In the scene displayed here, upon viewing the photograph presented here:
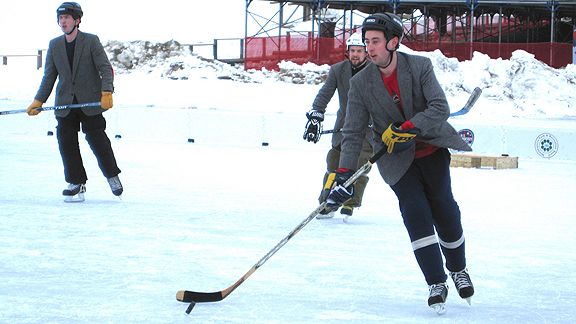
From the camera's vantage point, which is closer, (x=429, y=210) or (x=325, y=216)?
(x=429, y=210)

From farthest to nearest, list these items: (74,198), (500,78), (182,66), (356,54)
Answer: (182,66) < (500,78) < (74,198) < (356,54)

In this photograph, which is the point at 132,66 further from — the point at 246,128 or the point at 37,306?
the point at 37,306

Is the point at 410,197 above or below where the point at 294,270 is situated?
above

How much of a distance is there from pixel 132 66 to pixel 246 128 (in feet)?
52.2

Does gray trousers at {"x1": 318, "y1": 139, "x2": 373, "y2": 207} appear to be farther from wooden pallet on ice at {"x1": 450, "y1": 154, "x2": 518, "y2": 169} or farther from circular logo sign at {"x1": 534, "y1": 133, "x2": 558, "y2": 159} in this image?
circular logo sign at {"x1": 534, "y1": 133, "x2": 558, "y2": 159}

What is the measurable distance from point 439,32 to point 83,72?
988 inches

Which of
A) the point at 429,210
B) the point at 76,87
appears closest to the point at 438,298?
the point at 429,210

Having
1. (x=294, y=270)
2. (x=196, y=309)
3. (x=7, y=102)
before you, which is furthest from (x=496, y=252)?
(x=7, y=102)

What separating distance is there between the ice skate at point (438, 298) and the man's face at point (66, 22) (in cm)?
436

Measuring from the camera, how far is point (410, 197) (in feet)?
13.7

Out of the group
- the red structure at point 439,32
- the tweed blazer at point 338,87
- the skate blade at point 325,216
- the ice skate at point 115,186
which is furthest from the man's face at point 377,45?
the red structure at point 439,32

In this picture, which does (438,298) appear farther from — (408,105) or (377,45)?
(377,45)

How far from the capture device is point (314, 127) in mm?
7012

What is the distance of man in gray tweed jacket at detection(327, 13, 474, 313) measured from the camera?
4105 mm
